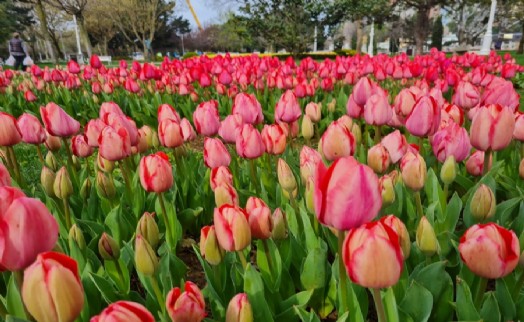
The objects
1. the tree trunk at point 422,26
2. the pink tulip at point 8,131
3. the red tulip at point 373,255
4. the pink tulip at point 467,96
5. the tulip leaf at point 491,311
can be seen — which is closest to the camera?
the red tulip at point 373,255

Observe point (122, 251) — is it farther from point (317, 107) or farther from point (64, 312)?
point (317, 107)

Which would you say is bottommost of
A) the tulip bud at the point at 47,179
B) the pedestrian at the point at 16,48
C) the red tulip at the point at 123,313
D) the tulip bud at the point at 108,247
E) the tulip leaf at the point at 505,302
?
the tulip leaf at the point at 505,302

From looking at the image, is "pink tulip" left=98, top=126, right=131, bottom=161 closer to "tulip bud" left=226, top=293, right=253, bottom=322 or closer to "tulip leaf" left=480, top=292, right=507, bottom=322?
"tulip bud" left=226, top=293, right=253, bottom=322

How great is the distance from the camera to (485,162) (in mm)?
1932

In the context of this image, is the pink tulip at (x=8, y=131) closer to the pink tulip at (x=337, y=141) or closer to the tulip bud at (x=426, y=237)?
the pink tulip at (x=337, y=141)

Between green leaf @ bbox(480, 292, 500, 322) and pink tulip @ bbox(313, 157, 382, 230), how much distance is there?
0.49 meters

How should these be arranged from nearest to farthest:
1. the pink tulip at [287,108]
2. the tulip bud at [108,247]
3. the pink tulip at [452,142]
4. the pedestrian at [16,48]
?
1. the tulip bud at [108,247]
2. the pink tulip at [452,142]
3. the pink tulip at [287,108]
4. the pedestrian at [16,48]

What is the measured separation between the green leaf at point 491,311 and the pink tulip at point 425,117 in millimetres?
902

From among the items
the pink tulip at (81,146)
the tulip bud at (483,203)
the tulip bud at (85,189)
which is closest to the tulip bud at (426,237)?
the tulip bud at (483,203)

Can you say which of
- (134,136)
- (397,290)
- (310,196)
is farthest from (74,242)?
(397,290)

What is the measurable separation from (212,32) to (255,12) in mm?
53143

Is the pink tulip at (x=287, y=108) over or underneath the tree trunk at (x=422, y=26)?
underneath

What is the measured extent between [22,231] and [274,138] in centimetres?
125

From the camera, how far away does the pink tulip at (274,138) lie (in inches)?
79.2
